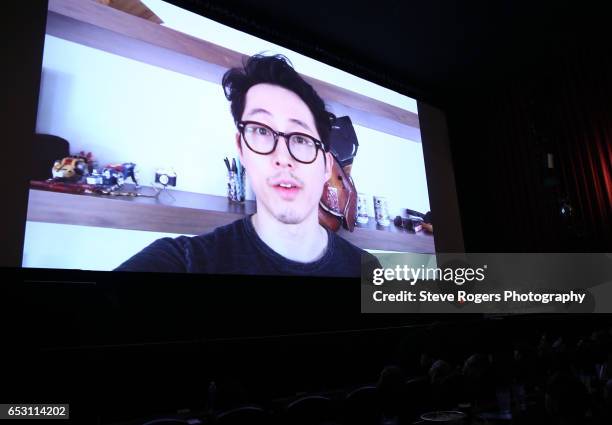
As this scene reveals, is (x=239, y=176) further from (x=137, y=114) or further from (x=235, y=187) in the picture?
(x=137, y=114)

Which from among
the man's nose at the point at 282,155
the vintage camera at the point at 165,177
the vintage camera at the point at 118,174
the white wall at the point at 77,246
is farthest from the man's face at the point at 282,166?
the white wall at the point at 77,246

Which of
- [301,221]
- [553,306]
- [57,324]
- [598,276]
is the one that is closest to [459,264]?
[553,306]

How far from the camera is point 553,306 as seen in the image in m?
3.80

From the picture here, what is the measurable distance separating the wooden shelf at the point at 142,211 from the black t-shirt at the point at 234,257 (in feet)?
0.23

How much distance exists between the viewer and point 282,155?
2.81 metres

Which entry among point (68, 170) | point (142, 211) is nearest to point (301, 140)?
point (142, 211)

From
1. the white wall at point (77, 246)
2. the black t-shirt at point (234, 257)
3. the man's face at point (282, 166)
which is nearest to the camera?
the white wall at point (77, 246)

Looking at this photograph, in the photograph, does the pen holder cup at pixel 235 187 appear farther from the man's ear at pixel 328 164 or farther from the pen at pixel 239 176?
the man's ear at pixel 328 164

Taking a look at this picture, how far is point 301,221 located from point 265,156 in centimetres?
51

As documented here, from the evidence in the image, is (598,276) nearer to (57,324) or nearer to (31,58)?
(57,324)

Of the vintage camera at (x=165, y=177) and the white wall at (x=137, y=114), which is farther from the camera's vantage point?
the vintage camera at (x=165, y=177)

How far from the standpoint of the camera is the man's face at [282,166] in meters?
2.72

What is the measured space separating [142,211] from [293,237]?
3.30 feet

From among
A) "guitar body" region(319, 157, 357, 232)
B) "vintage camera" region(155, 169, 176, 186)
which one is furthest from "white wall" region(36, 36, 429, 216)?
"guitar body" region(319, 157, 357, 232)
